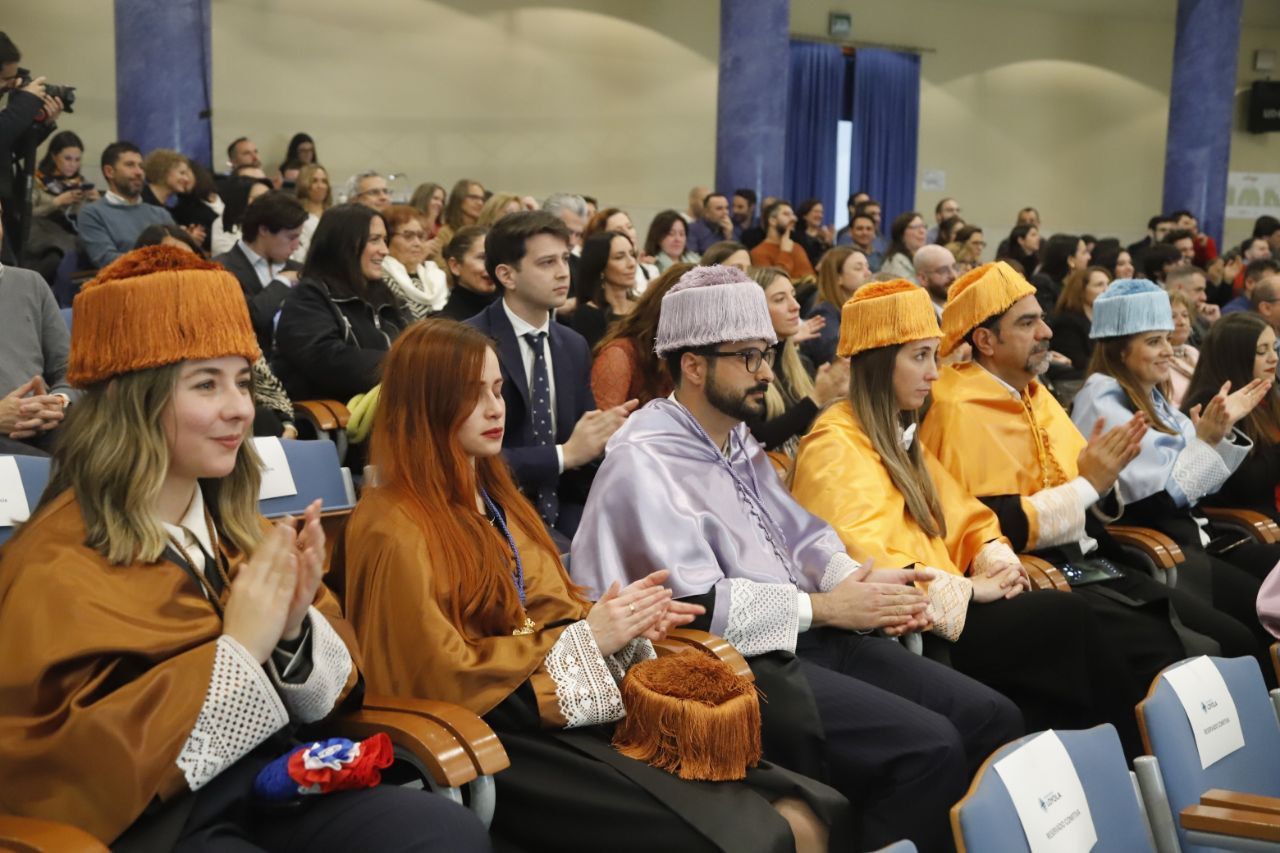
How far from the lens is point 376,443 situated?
2717 millimetres

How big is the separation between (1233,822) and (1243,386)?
3.53 m

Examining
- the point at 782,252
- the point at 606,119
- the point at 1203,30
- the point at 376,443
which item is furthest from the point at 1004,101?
the point at 376,443

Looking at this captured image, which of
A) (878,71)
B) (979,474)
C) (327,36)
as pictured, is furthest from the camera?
(878,71)

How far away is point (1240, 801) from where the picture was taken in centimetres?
214

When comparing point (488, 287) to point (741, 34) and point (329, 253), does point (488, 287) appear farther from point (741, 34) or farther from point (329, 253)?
point (741, 34)

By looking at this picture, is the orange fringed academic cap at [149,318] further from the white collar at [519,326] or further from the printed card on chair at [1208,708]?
the white collar at [519,326]

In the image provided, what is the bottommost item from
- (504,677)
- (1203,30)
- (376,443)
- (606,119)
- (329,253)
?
(504,677)

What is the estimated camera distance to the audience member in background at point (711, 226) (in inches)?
418

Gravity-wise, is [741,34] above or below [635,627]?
above

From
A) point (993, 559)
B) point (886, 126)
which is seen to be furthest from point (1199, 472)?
point (886, 126)

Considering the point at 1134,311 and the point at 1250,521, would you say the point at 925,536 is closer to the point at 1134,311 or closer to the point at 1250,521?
the point at 1134,311

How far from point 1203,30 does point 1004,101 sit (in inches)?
131

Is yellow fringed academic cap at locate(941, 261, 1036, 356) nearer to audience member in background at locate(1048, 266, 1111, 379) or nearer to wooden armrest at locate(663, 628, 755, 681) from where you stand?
wooden armrest at locate(663, 628, 755, 681)

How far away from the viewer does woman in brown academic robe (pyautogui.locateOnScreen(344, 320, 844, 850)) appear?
7.89 ft
